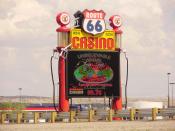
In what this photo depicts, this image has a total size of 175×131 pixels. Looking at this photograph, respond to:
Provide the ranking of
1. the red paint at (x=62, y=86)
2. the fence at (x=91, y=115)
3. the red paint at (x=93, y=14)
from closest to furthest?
the fence at (x=91, y=115)
the red paint at (x=62, y=86)
the red paint at (x=93, y=14)

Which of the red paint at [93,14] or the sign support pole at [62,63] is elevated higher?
the red paint at [93,14]

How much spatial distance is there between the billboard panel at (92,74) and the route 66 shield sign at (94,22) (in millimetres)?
2193

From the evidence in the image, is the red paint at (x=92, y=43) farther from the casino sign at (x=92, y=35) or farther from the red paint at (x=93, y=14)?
the red paint at (x=93, y=14)

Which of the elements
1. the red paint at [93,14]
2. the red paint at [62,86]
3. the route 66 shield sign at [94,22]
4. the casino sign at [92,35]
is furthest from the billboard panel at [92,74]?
the red paint at [93,14]

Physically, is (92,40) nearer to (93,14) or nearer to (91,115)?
(93,14)

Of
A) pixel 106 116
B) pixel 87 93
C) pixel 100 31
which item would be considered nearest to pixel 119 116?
pixel 106 116

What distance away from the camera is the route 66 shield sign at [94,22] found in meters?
54.9

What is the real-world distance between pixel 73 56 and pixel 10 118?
9.03 m

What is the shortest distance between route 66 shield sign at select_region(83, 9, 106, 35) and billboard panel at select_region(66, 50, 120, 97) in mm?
2193

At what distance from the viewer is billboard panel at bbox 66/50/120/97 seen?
53.9m

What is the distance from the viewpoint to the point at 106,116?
48.8 metres

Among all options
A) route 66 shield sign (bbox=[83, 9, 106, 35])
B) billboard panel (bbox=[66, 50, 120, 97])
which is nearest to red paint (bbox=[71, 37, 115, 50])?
billboard panel (bbox=[66, 50, 120, 97])

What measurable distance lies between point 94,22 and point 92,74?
16.7 ft

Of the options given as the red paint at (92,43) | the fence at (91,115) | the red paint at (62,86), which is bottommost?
the fence at (91,115)
